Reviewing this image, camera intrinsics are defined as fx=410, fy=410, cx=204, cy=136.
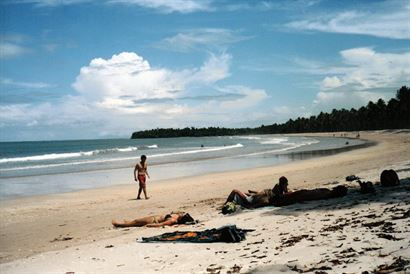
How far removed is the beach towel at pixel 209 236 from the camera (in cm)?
769

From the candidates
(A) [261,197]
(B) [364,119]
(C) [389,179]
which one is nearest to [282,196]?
(A) [261,197]

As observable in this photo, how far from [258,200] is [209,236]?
11.6ft

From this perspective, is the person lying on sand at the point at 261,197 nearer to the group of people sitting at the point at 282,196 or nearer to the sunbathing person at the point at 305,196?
the group of people sitting at the point at 282,196

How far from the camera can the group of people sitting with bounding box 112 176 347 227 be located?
10.2 metres

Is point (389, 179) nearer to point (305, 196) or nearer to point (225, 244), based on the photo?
point (305, 196)

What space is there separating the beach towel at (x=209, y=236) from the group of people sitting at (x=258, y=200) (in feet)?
5.35

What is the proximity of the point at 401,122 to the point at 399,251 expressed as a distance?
10833 cm

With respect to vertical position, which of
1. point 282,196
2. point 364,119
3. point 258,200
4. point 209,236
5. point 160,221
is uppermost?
point 364,119

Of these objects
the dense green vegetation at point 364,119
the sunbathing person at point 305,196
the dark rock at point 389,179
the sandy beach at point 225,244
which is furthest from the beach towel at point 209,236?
the dense green vegetation at point 364,119

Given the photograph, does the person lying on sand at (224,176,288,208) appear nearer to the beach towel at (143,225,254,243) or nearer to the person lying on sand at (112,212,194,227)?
the person lying on sand at (112,212,194,227)

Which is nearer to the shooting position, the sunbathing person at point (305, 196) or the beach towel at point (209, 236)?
the beach towel at point (209, 236)

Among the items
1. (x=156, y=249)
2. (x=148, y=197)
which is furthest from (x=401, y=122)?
(x=156, y=249)

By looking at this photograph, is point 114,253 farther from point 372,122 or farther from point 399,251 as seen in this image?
point 372,122

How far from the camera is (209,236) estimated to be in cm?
793
